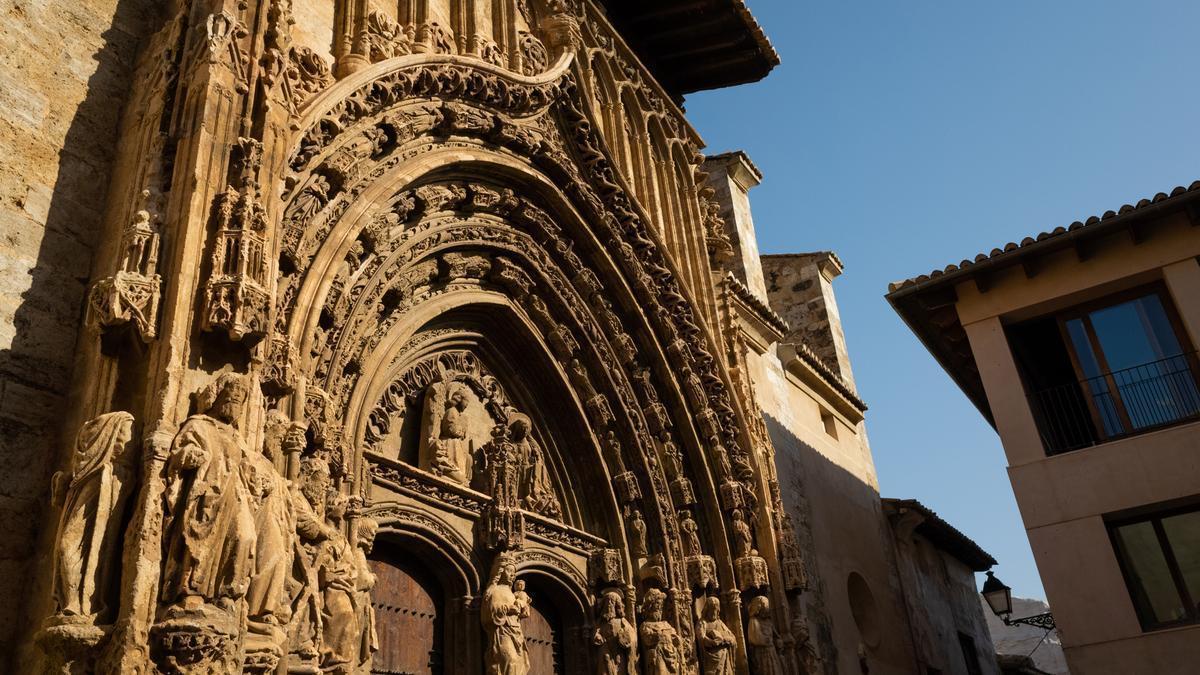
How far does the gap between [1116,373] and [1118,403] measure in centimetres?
34

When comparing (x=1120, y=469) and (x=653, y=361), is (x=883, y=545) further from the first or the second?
(x=653, y=361)

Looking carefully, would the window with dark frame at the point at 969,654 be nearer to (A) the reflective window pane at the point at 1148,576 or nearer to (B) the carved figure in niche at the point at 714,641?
(A) the reflective window pane at the point at 1148,576

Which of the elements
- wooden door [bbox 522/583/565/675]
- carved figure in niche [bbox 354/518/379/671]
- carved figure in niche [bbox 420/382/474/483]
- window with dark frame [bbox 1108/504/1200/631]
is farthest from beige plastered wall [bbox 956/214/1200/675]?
carved figure in niche [bbox 354/518/379/671]

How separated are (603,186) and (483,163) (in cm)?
202

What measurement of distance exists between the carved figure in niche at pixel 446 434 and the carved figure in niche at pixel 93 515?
3.86 meters

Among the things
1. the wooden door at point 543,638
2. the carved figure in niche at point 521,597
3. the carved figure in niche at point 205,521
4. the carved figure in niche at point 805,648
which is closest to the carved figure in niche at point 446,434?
the carved figure in niche at point 521,597

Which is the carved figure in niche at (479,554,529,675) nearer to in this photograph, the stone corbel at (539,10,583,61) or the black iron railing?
the stone corbel at (539,10,583,61)

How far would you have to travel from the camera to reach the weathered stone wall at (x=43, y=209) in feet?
15.3

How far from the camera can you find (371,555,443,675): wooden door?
740cm

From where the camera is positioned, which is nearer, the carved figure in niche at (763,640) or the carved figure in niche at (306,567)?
the carved figure in niche at (306,567)

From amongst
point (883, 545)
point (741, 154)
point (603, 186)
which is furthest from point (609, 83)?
point (883, 545)

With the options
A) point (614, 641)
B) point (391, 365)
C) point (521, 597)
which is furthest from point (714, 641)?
point (391, 365)

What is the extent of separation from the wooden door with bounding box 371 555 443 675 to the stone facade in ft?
0.10

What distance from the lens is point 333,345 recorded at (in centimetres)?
672
